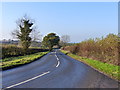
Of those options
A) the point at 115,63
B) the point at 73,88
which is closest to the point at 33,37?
the point at 115,63

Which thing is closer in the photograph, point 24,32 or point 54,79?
point 54,79

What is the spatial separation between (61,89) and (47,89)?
1.96 ft

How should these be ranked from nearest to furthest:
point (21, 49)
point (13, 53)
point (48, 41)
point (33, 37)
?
1. point (13, 53)
2. point (21, 49)
3. point (33, 37)
4. point (48, 41)

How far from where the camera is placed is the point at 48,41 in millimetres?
82688

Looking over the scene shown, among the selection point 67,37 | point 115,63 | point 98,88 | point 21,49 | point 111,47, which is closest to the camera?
point 98,88

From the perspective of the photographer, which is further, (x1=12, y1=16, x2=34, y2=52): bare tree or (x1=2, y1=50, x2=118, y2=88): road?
(x1=12, y1=16, x2=34, y2=52): bare tree

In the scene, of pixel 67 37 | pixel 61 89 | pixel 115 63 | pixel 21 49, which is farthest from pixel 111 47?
pixel 67 37

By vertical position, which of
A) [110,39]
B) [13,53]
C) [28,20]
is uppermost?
[28,20]

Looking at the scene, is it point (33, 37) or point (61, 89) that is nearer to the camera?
point (61, 89)

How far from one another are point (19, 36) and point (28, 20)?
5168mm

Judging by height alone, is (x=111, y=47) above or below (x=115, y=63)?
above

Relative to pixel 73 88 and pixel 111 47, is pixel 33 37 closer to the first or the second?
pixel 111 47

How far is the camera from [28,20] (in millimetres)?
38500

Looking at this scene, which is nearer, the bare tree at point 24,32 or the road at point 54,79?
the road at point 54,79
